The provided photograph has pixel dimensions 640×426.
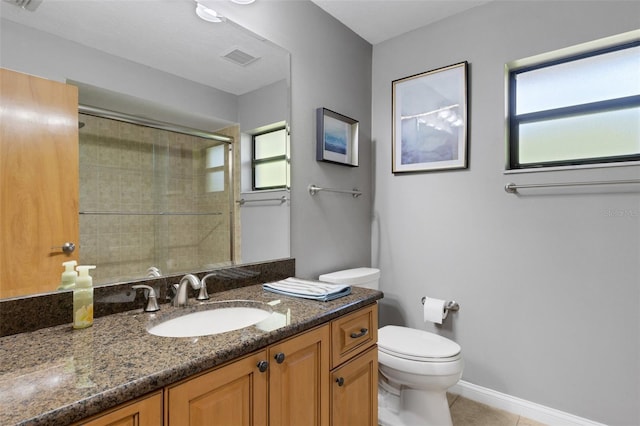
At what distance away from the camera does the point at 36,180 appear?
1.01 meters

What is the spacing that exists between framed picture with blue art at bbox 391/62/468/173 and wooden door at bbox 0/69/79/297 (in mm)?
1909

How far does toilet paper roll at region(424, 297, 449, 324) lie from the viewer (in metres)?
2.09

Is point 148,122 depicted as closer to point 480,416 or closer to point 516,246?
point 516,246

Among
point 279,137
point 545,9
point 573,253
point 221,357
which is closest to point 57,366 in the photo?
point 221,357

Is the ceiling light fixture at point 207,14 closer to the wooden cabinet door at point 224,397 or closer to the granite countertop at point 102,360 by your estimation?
the granite countertop at point 102,360

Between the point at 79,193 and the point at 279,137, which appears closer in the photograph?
the point at 79,193

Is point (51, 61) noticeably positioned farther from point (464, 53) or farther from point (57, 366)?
point (464, 53)

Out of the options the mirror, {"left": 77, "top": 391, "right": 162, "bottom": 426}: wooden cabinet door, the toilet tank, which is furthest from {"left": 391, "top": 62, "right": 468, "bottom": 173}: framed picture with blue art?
{"left": 77, "top": 391, "right": 162, "bottom": 426}: wooden cabinet door

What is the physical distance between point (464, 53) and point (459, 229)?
1.13 meters

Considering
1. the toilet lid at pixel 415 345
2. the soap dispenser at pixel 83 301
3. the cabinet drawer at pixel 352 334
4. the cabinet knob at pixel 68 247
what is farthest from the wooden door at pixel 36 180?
the toilet lid at pixel 415 345

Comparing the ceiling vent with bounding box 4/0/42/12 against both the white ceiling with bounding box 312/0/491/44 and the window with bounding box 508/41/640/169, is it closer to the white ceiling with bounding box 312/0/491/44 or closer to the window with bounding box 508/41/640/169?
the white ceiling with bounding box 312/0/491/44

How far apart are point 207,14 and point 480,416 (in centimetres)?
256

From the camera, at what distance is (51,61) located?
1037mm

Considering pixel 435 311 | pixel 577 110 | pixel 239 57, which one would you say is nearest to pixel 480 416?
pixel 435 311
